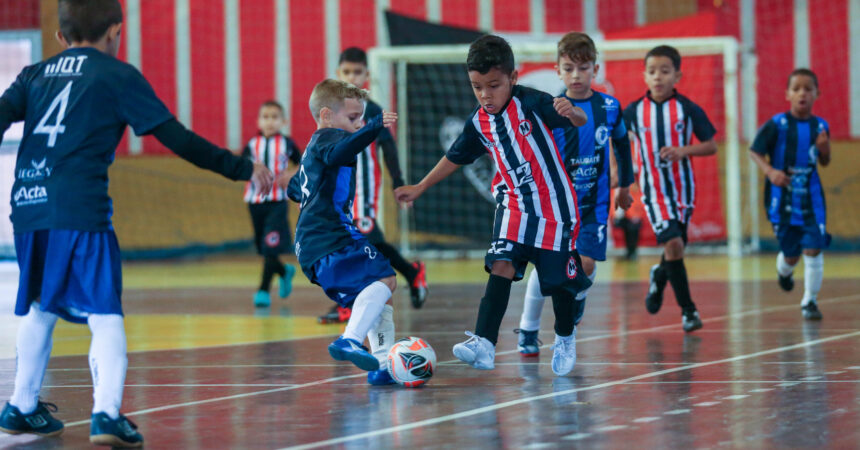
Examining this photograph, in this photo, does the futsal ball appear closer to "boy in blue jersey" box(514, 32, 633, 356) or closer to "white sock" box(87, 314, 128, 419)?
"boy in blue jersey" box(514, 32, 633, 356)

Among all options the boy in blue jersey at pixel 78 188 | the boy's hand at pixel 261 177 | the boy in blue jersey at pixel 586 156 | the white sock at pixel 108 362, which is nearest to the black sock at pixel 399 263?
the boy in blue jersey at pixel 586 156

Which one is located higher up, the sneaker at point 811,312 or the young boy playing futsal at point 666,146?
the young boy playing futsal at point 666,146

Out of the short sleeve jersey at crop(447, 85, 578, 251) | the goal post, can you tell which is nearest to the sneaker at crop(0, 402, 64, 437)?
the short sleeve jersey at crop(447, 85, 578, 251)

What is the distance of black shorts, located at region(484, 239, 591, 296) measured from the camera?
4785 millimetres

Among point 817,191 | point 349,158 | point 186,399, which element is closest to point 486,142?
→ point 349,158

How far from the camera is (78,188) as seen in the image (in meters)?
3.48

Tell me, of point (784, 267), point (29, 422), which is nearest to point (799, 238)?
point (784, 267)

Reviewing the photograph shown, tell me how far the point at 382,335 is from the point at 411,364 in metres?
0.47

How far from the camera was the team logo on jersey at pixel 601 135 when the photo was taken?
18.9 feet

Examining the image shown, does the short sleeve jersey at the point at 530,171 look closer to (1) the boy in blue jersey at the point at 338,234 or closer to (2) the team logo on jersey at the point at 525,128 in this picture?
(2) the team logo on jersey at the point at 525,128

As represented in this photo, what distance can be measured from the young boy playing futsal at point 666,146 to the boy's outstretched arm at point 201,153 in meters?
3.81

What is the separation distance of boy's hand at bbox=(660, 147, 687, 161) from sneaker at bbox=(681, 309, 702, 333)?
0.94 metres

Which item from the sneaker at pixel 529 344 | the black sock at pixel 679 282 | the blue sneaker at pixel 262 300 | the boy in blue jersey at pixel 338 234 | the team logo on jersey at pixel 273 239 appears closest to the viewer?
the boy in blue jersey at pixel 338 234

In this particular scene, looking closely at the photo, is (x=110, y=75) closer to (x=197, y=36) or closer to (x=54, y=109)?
(x=54, y=109)
